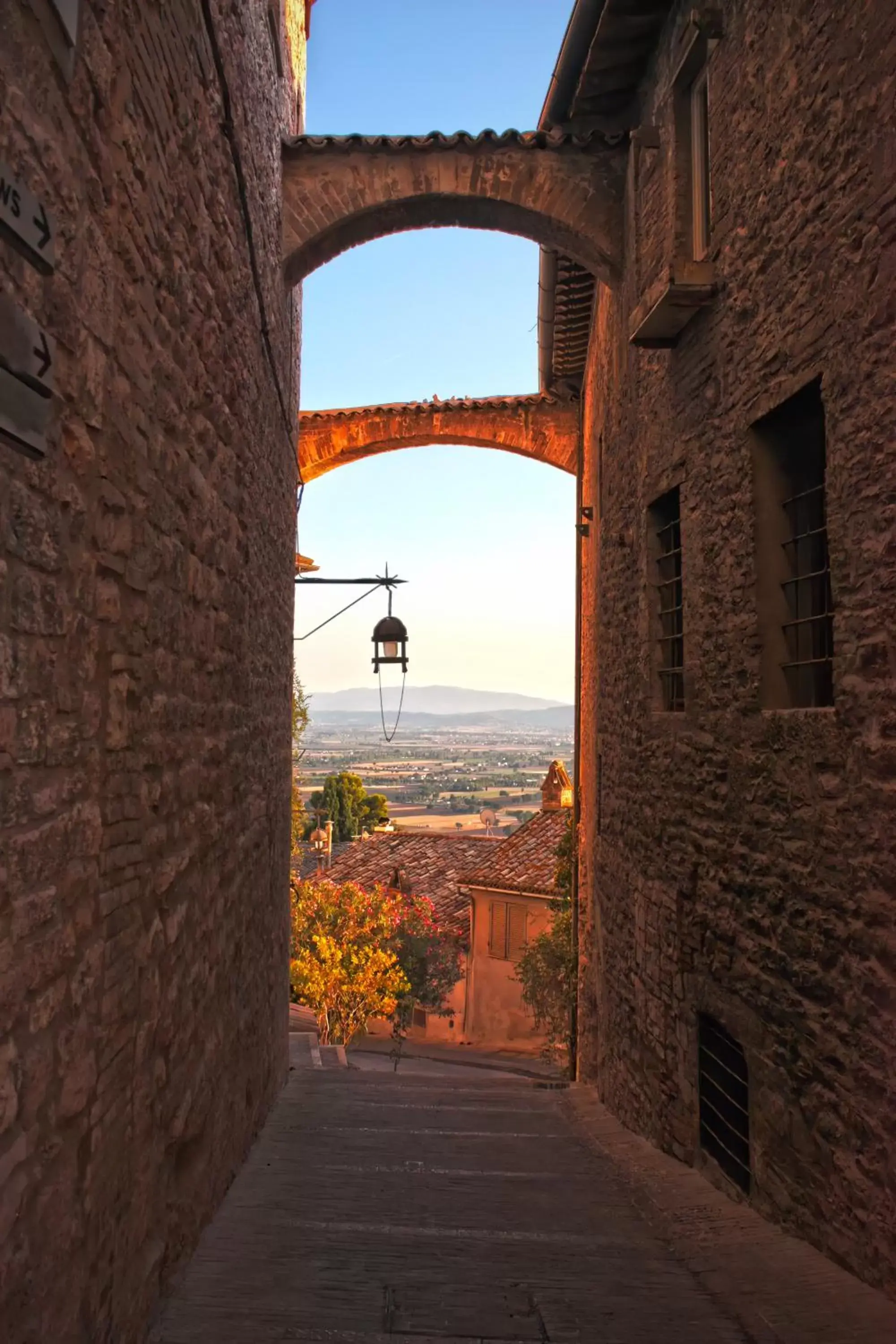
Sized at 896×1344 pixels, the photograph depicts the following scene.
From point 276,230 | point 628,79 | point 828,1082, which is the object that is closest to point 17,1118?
point 828,1082

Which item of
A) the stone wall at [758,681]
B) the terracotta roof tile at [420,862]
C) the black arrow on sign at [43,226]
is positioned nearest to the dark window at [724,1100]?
the stone wall at [758,681]

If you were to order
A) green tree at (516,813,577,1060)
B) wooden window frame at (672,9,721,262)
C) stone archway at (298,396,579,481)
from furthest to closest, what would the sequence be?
stone archway at (298,396,579,481) < green tree at (516,813,577,1060) < wooden window frame at (672,9,721,262)

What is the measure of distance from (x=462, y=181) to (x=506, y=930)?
17552 mm

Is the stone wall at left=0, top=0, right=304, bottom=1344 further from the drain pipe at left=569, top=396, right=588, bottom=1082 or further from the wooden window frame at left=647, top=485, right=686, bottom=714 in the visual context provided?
the drain pipe at left=569, top=396, right=588, bottom=1082

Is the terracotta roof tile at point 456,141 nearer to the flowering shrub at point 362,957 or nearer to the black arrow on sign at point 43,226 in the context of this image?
the black arrow on sign at point 43,226

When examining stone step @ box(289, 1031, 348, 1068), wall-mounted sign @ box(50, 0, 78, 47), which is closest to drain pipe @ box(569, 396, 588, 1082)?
stone step @ box(289, 1031, 348, 1068)

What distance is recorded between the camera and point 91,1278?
237 cm

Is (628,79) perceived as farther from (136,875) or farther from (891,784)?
(136,875)

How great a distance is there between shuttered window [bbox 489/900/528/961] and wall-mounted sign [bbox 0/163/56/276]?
2067 centimetres

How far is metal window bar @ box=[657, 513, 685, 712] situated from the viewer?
5918 mm

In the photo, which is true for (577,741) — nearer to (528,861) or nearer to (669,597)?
(669,597)

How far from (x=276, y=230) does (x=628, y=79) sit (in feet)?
8.56

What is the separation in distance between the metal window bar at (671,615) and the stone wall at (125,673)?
2587mm

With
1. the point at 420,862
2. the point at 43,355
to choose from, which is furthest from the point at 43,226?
the point at 420,862
